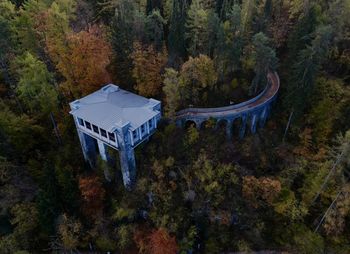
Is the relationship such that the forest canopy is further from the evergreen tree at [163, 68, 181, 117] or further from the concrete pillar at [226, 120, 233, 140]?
the concrete pillar at [226, 120, 233, 140]

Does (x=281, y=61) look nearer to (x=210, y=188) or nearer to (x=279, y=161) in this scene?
(x=279, y=161)

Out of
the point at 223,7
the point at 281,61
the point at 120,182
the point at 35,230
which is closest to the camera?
the point at 35,230

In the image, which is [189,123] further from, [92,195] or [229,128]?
[92,195]

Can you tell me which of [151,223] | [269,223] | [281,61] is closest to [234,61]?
[281,61]

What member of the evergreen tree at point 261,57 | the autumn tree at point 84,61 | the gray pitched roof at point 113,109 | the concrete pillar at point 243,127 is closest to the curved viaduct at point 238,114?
the concrete pillar at point 243,127

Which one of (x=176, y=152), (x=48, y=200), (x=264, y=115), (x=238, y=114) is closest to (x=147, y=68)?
(x=176, y=152)
